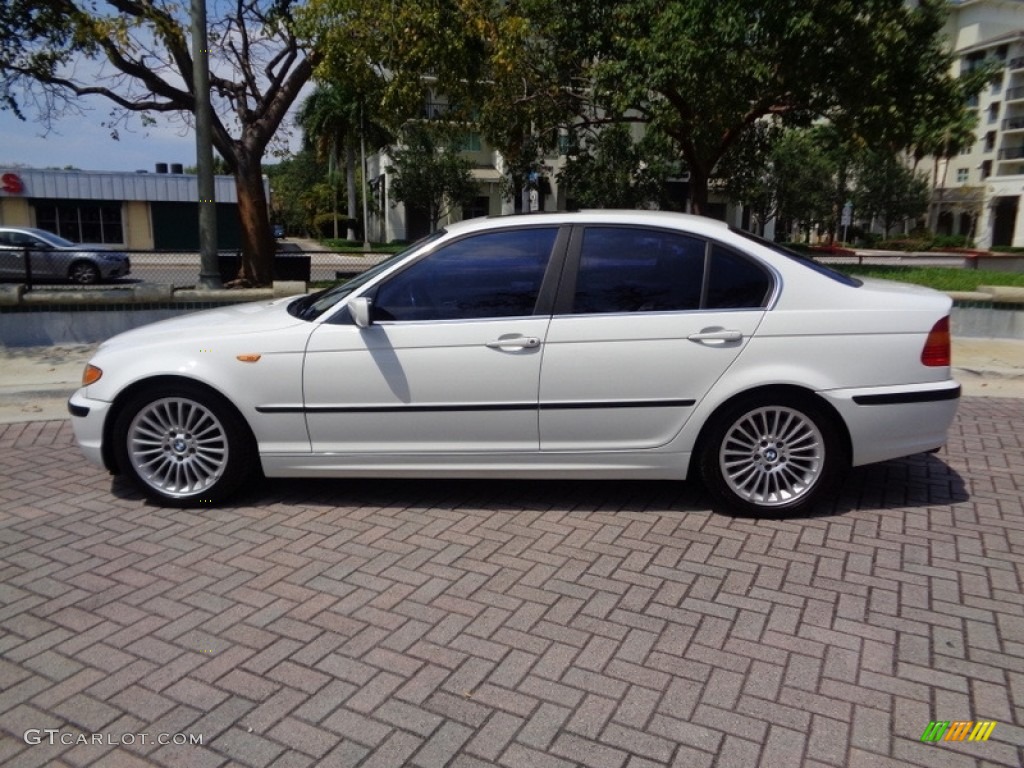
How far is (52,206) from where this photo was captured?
132 ft

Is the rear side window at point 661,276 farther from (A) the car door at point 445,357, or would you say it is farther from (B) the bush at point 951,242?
(B) the bush at point 951,242

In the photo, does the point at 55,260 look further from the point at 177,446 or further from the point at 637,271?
the point at 637,271

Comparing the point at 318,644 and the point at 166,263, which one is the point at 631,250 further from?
the point at 166,263

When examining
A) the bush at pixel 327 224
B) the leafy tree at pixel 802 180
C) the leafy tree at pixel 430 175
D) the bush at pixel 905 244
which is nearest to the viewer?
the leafy tree at pixel 430 175

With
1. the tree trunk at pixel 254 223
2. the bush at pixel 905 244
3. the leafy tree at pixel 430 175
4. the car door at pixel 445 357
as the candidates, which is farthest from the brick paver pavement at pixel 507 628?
the bush at pixel 905 244

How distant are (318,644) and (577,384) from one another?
1.90 metres

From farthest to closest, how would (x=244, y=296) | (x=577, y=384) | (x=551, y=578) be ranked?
(x=244, y=296), (x=577, y=384), (x=551, y=578)

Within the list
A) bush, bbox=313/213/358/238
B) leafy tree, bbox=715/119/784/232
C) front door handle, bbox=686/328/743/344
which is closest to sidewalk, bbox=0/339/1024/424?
front door handle, bbox=686/328/743/344

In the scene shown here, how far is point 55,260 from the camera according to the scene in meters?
12.8

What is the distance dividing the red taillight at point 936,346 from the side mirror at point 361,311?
2990mm

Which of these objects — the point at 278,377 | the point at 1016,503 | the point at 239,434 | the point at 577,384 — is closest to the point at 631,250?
the point at 577,384

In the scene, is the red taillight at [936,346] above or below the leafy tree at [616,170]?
below

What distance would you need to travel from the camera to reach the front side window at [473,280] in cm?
452

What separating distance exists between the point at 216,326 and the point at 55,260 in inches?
389
